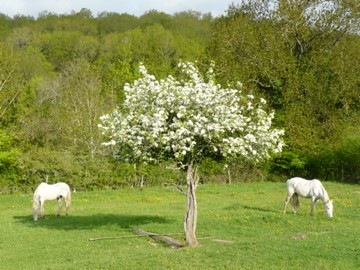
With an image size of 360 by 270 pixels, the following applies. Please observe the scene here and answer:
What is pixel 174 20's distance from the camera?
8531 centimetres

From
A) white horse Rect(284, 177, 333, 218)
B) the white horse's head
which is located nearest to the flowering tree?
the white horse's head

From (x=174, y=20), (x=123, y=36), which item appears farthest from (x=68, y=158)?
(x=174, y=20)

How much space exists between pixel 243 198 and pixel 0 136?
16.2 m

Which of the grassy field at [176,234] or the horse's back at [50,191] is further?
the horse's back at [50,191]

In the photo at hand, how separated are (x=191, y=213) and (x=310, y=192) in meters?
7.78

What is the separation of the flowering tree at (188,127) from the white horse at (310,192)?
19.3 feet

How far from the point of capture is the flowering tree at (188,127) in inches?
543

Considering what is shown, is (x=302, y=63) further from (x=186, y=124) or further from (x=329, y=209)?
(x=186, y=124)

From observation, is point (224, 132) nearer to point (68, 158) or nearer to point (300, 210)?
point (300, 210)

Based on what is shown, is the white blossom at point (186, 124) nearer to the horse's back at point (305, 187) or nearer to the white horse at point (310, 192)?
the white horse at point (310, 192)

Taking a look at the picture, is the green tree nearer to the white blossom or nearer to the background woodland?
the background woodland

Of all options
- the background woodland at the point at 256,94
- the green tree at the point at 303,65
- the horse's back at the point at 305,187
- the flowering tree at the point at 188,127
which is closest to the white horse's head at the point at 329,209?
the horse's back at the point at 305,187

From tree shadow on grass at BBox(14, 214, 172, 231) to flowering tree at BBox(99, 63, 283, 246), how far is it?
15.5 feet

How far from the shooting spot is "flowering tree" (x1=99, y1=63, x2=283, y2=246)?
1379 centimetres
